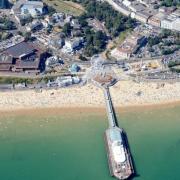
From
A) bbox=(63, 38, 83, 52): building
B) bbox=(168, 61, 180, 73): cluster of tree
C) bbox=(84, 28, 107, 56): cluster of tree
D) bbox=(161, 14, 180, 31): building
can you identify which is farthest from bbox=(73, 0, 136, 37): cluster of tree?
bbox=(168, 61, 180, 73): cluster of tree

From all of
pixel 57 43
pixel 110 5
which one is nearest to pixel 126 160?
pixel 57 43

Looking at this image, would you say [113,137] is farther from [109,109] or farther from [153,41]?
[153,41]

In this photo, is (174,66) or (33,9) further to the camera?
(33,9)

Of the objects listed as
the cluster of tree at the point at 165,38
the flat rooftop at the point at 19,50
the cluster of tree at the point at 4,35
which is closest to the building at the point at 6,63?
the flat rooftop at the point at 19,50

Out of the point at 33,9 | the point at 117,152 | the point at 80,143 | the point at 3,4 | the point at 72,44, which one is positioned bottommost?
the point at 3,4

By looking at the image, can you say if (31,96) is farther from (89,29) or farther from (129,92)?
(89,29)

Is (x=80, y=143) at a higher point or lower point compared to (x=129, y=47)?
lower

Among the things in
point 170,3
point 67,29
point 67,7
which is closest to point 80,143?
point 67,29

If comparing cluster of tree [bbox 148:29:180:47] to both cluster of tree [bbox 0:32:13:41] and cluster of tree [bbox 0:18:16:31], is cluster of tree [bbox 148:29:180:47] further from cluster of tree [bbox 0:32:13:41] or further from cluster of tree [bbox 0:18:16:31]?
cluster of tree [bbox 0:18:16:31]
